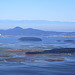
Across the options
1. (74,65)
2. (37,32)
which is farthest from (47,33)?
(74,65)

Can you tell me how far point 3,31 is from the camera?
41219 mm

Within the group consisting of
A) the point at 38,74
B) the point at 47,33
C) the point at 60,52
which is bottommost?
→ the point at 38,74

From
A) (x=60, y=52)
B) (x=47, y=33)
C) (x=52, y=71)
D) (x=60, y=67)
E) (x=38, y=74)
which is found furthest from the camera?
(x=47, y=33)

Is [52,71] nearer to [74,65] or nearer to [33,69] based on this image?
[33,69]

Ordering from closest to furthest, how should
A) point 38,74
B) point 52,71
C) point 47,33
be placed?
point 38,74, point 52,71, point 47,33

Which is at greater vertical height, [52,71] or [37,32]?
[37,32]

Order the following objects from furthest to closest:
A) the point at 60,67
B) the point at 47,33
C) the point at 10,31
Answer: the point at 47,33 → the point at 10,31 → the point at 60,67

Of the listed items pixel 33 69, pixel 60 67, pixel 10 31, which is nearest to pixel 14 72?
pixel 33 69

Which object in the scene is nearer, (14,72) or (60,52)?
(14,72)

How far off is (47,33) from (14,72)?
33.2 meters

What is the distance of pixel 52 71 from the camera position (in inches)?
390

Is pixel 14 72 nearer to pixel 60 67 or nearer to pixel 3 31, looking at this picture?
pixel 60 67

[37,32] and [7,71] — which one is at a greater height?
[37,32]

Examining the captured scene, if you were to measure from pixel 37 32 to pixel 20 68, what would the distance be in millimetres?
30371
